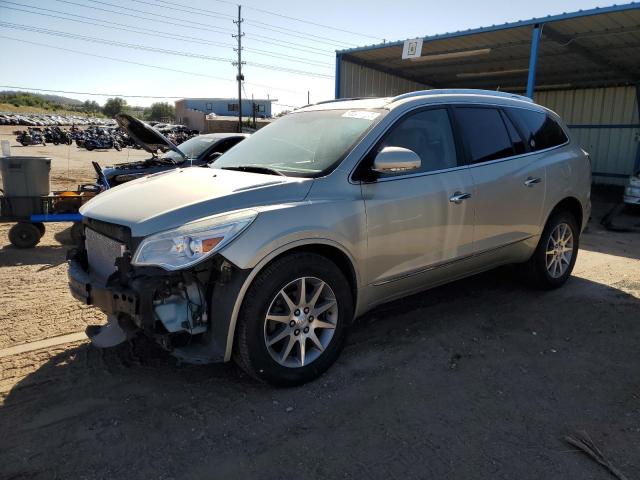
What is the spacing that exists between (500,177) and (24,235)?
20.4ft

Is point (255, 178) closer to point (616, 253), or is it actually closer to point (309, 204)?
point (309, 204)

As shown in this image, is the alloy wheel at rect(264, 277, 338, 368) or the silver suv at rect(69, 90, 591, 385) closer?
the silver suv at rect(69, 90, 591, 385)

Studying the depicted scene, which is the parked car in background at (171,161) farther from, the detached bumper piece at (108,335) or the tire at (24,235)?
the detached bumper piece at (108,335)

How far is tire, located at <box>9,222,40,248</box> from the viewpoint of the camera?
22.1ft

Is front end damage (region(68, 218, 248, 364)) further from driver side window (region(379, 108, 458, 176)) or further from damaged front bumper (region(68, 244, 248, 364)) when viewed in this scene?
driver side window (region(379, 108, 458, 176))

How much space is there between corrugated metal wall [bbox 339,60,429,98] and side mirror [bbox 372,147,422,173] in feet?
40.2

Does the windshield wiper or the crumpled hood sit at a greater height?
the windshield wiper

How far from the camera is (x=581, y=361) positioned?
364cm

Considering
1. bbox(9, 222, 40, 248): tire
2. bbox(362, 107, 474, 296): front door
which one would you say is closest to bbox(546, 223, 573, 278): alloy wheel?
bbox(362, 107, 474, 296): front door

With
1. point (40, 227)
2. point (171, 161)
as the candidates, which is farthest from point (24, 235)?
point (171, 161)

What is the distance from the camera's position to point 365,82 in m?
15.8

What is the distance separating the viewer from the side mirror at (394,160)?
10.8 feet

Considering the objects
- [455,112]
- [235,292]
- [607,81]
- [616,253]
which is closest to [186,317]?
[235,292]

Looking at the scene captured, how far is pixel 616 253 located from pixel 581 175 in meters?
3.02
